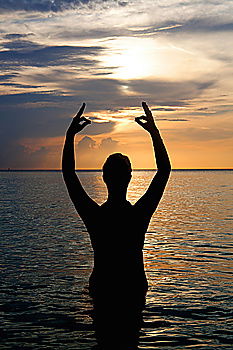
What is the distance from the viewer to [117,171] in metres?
6.22

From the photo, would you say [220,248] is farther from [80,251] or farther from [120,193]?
[120,193]

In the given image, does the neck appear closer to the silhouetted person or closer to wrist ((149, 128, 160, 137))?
the silhouetted person

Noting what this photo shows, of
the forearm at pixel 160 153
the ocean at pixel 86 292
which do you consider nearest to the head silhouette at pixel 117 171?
the forearm at pixel 160 153

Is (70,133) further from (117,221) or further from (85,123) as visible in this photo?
(117,221)

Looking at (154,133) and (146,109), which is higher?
(146,109)

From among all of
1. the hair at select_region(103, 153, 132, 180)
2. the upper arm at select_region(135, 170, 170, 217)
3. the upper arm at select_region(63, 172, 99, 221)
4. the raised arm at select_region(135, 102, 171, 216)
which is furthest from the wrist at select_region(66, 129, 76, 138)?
the upper arm at select_region(135, 170, 170, 217)

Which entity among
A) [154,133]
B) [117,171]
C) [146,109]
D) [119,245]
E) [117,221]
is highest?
[146,109]

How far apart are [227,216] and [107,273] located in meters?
38.3

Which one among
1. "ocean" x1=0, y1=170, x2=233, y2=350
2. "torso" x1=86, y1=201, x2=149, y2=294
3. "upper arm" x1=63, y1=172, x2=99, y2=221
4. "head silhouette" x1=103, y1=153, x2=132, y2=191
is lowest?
"ocean" x1=0, y1=170, x2=233, y2=350

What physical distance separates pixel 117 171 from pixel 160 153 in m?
0.63

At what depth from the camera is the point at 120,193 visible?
6.38m

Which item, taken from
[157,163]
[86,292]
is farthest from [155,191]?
[86,292]

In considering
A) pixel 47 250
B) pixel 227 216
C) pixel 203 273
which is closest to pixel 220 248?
pixel 203 273

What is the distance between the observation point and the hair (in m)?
6.21
